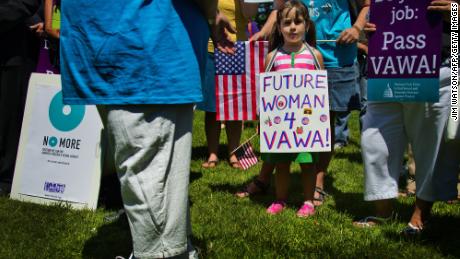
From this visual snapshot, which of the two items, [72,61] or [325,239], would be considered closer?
[72,61]

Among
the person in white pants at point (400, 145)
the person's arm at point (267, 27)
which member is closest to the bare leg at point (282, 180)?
the person in white pants at point (400, 145)

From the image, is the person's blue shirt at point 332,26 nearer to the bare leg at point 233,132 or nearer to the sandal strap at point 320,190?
the sandal strap at point 320,190

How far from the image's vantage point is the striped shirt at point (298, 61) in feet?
13.2

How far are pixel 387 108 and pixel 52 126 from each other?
2.47 metres

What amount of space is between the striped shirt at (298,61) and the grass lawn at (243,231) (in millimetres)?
1035

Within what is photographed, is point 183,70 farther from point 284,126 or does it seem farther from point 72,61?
point 284,126

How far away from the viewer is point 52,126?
4309mm

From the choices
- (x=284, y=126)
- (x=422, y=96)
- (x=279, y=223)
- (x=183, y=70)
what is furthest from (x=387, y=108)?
(x=183, y=70)

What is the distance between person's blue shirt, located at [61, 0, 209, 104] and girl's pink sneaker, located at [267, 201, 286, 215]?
1.88 metres

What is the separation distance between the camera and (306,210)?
157 inches

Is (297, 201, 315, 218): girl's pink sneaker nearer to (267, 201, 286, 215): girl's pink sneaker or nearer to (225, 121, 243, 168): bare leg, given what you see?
(267, 201, 286, 215): girl's pink sneaker

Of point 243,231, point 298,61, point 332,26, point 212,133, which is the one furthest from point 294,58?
point 212,133

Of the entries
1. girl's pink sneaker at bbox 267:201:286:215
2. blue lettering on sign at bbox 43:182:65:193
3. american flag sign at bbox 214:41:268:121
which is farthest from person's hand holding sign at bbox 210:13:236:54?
american flag sign at bbox 214:41:268:121

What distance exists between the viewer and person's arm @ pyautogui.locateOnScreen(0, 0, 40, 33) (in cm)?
423
